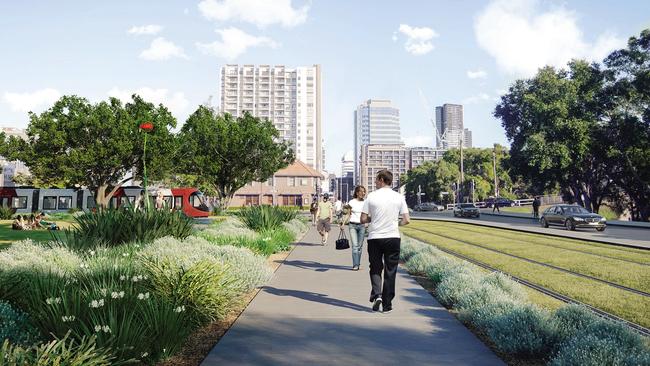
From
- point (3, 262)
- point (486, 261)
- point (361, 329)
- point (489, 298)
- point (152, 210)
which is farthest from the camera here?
point (486, 261)

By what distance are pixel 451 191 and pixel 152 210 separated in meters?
87.2

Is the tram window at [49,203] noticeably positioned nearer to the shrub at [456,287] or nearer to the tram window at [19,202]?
the tram window at [19,202]

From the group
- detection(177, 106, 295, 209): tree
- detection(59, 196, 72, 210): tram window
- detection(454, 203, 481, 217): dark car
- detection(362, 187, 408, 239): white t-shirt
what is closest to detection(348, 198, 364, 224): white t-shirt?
detection(362, 187, 408, 239): white t-shirt

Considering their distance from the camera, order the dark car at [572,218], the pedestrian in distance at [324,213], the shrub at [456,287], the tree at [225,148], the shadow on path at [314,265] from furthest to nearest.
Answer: the tree at [225,148] → the dark car at [572,218] → the pedestrian in distance at [324,213] → the shadow on path at [314,265] → the shrub at [456,287]

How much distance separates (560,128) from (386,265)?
37576mm

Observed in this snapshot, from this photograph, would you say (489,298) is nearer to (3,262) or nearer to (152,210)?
(3,262)

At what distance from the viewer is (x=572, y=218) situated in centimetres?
2577

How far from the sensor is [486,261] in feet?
39.9

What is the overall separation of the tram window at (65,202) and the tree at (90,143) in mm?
5929

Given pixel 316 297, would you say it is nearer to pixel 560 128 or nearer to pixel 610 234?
pixel 610 234

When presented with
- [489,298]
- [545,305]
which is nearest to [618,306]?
[545,305]

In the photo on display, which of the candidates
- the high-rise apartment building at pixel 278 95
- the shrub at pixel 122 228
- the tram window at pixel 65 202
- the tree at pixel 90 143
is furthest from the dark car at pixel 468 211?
the high-rise apartment building at pixel 278 95

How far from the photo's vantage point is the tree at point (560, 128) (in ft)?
125

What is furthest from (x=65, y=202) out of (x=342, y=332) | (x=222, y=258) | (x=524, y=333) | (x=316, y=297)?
(x=524, y=333)
